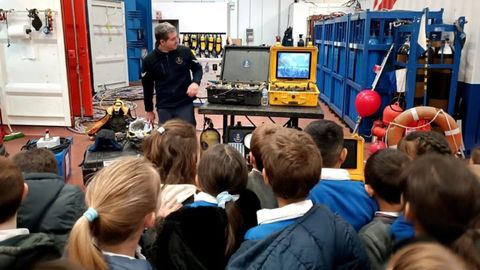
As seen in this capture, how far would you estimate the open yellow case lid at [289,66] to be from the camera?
4.04 metres

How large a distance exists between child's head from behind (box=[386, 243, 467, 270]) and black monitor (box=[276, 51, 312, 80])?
11.1 ft

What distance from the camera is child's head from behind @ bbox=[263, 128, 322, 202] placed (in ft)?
4.59

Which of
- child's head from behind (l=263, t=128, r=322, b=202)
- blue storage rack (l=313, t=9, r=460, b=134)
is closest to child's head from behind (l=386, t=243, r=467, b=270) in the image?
child's head from behind (l=263, t=128, r=322, b=202)

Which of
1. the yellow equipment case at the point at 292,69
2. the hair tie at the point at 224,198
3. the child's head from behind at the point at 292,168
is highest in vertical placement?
the yellow equipment case at the point at 292,69

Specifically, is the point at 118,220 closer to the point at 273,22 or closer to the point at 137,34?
the point at 137,34

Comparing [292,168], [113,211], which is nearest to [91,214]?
[113,211]

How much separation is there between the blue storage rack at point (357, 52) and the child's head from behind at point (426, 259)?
4.37m

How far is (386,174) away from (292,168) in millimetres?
453

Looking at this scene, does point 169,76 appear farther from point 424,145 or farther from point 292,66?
point 424,145

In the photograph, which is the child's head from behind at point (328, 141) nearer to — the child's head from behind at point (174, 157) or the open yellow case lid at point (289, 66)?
the child's head from behind at point (174, 157)

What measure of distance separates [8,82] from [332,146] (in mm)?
5332

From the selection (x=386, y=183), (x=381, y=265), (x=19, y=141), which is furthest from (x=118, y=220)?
(x=19, y=141)

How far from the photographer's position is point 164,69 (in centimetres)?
407

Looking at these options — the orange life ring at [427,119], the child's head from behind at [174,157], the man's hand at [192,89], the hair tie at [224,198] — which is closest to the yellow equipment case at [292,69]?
the man's hand at [192,89]
